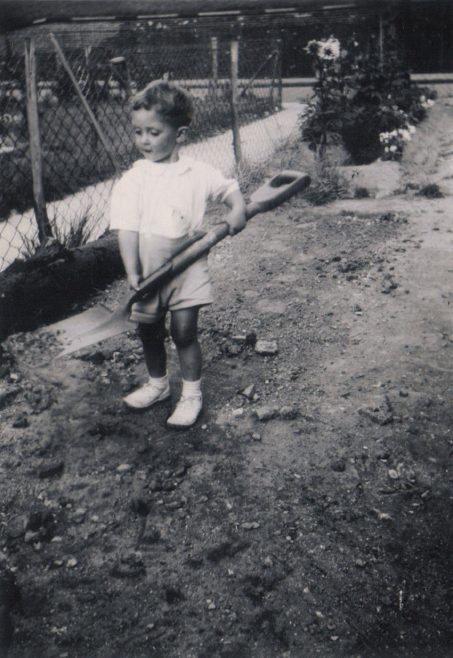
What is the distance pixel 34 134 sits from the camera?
350 centimetres

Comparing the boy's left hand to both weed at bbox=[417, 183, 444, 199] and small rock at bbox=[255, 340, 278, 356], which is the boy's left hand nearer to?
small rock at bbox=[255, 340, 278, 356]

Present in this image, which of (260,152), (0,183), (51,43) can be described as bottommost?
(260,152)

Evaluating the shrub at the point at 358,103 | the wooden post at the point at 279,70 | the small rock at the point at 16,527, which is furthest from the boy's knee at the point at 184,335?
the wooden post at the point at 279,70

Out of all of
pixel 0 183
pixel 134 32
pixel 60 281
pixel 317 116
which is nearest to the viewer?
pixel 60 281

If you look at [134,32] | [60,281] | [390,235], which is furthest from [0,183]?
[390,235]

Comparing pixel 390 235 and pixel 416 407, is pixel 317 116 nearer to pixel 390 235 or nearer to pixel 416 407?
pixel 390 235

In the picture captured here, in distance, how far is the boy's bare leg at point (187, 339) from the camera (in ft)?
7.87

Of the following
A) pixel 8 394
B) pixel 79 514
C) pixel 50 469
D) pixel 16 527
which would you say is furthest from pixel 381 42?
pixel 16 527

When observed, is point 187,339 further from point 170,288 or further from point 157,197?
point 157,197

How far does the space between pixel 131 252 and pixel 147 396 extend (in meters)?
0.64

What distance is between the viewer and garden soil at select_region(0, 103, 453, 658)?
163 cm

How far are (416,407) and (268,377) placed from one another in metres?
0.66

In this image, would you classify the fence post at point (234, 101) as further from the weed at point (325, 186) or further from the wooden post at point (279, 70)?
the wooden post at point (279, 70)

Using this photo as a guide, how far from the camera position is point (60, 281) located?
11.6 ft
